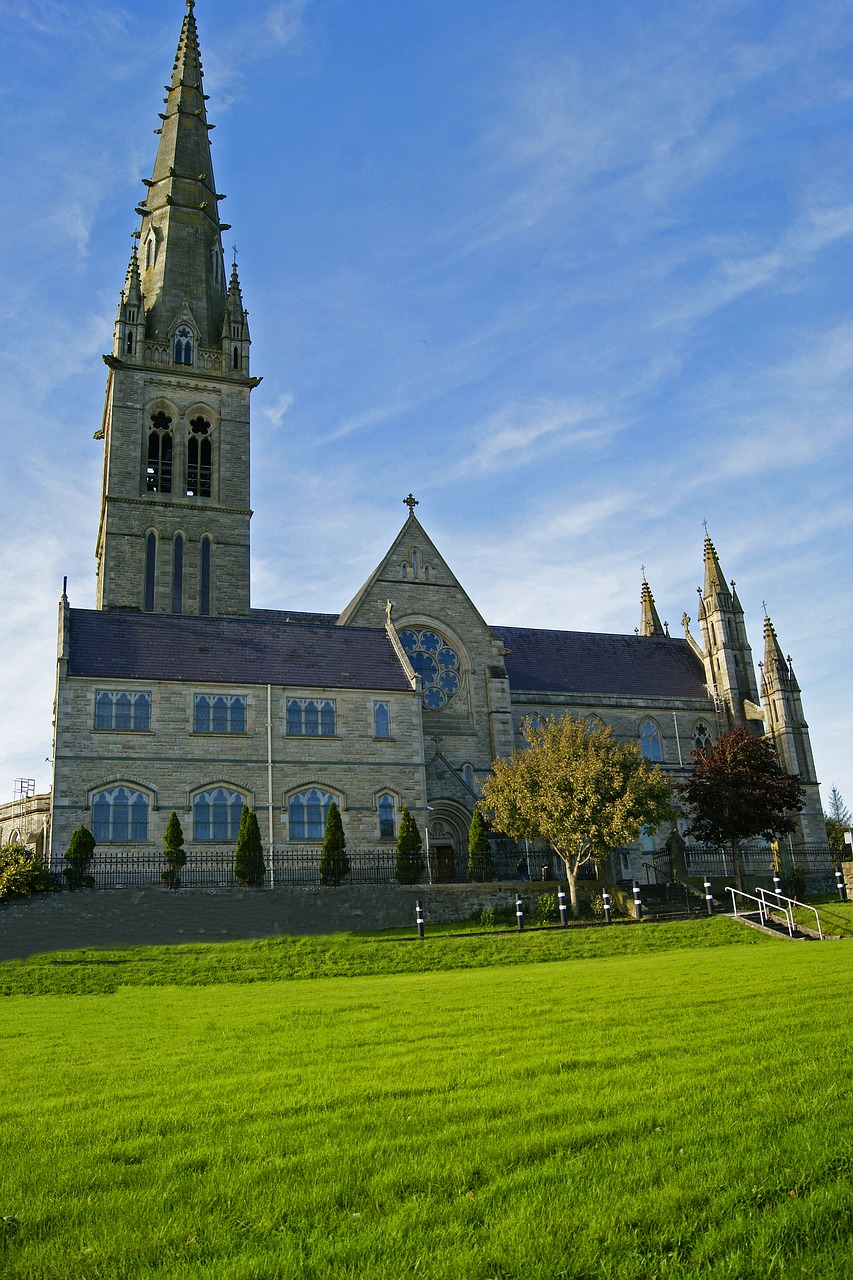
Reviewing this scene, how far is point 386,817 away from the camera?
39.5 meters

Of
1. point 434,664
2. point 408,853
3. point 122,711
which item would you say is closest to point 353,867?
point 408,853

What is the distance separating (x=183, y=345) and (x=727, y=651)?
3515cm

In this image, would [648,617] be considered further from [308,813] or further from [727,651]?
[308,813]

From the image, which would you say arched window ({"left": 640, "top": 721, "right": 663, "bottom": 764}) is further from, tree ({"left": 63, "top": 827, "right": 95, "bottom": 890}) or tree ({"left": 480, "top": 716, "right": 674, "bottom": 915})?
tree ({"left": 63, "top": 827, "right": 95, "bottom": 890})

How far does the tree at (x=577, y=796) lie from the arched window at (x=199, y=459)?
27295 millimetres

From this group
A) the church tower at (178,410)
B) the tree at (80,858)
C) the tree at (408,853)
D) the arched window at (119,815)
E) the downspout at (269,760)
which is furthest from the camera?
the church tower at (178,410)

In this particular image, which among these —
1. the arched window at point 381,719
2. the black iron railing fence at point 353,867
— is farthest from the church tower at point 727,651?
the arched window at point 381,719

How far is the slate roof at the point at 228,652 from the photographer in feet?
126

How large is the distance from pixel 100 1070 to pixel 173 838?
25080 mm

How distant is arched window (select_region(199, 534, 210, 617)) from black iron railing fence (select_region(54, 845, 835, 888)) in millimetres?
18824

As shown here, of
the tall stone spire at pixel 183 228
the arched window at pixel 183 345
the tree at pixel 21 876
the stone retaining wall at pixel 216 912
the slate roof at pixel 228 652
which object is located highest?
the tall stone spire at pixel 183 228

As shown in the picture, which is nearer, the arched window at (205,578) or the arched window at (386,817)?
the arched window at (386,817)

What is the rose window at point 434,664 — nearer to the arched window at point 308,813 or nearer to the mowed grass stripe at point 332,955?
the arched window at point 308,813

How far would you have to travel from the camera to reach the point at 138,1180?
611 cm
